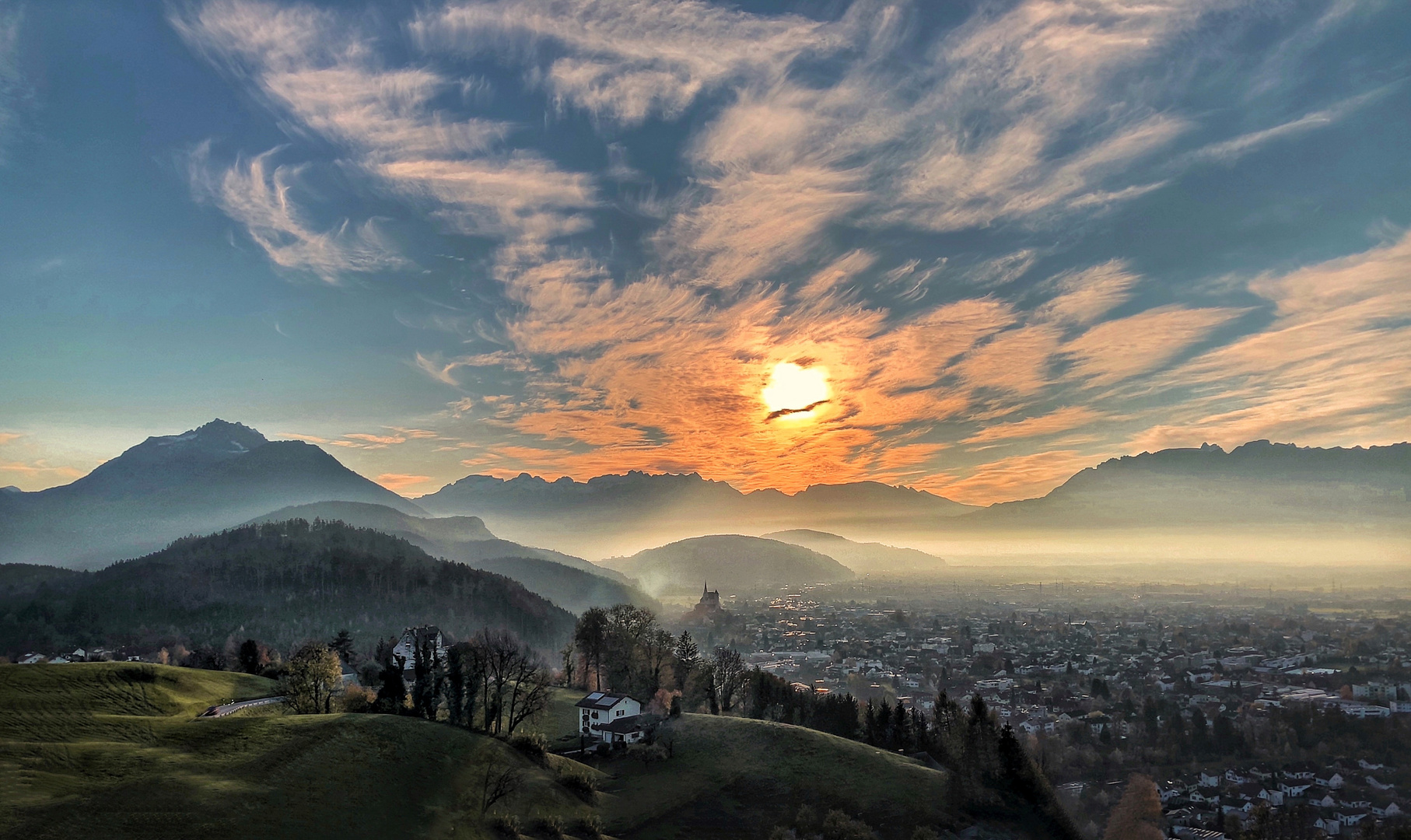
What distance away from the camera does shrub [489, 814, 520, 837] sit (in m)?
51.9

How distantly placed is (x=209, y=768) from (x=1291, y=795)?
141 m

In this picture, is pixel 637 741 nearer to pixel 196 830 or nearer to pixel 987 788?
pixel 987 788

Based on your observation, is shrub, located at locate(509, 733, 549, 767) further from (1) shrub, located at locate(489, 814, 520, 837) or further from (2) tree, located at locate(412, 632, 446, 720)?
(1) shrub, located at locate(489, 814, 520, 837)

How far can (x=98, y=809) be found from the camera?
37.0m

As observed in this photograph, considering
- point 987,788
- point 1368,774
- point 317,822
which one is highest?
point 317,822

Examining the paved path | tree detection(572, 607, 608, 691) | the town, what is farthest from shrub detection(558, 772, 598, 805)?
the town

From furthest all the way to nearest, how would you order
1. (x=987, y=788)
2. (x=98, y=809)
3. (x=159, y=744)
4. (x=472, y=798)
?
(x=987, y=788) < (x=472, y=798) < (x=159, y=744) < (x=98, y=809)

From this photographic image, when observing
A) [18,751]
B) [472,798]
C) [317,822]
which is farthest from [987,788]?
[18,751]

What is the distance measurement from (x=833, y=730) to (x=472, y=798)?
64873 millimetres

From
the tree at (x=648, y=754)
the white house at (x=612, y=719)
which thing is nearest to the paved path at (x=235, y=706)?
the white house at (x=612, y=719)

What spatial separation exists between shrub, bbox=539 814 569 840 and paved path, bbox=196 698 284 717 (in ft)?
103

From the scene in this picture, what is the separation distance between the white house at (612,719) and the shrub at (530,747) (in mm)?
16684

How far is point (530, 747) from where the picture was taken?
2825 inches

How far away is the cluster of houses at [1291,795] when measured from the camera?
323ft
